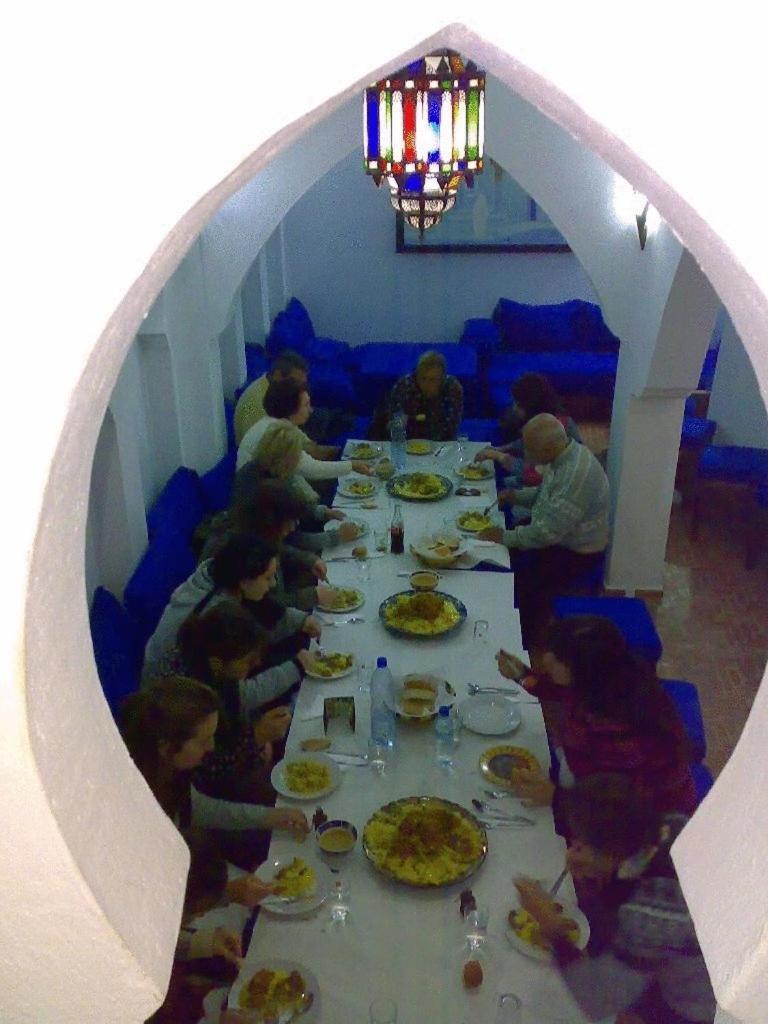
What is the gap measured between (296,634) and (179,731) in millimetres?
1646

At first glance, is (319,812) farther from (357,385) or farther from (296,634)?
(357,385)

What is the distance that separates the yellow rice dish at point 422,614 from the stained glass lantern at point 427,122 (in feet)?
6.30

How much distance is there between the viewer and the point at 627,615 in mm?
4789

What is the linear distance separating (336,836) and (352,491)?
311 cm

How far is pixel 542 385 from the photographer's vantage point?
6.02m

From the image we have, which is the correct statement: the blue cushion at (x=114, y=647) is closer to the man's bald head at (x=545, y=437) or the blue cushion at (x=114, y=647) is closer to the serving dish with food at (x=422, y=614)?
the serving dish with food at (x=422, y=614)

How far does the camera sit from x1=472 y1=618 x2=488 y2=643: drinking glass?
4.28 metres

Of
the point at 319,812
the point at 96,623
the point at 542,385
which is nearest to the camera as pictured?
the point at 319,812

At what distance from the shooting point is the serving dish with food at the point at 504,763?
3.40 metres

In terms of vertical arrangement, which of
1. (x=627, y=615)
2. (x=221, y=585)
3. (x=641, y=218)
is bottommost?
(x=627, y=615)

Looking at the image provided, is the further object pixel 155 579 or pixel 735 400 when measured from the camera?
pixel 735 400

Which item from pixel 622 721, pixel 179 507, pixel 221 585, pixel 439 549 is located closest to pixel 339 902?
pixel 622 721

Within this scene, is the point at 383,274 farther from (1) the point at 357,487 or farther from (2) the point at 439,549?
(2) the point at 439,549

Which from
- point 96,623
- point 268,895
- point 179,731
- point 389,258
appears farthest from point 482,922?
Result: point 389,258
